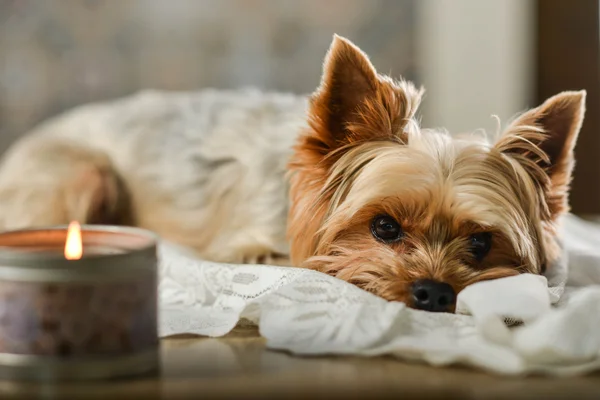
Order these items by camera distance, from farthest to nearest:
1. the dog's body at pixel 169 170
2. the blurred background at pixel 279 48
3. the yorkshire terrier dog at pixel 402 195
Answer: the blurred background at pixel 279 48
the dog's body at pixel 169 170
the yorkshire terrier dog at pixel 402 195

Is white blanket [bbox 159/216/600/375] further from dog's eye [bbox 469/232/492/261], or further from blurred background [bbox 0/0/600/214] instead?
blurred background [bbox 0/0/600/214]

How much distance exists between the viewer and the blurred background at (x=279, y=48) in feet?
13.7

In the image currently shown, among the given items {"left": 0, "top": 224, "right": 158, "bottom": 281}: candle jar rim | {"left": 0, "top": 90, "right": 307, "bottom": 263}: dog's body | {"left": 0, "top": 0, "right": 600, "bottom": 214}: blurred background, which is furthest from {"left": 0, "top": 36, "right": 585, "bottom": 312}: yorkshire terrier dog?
{"left": 0, "top": 0, "right": 600, "bottom": 214}: blurred background

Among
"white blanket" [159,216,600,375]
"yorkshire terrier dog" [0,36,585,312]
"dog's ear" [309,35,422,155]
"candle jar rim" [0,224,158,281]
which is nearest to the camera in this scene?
"candle jar rim" [0,224,158,281]

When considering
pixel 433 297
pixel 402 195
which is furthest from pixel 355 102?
pixel 433 297

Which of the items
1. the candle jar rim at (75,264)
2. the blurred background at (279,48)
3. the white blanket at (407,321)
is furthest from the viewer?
the blurred background at (279,48)

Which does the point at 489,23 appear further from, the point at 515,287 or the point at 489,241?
the point at 515,287

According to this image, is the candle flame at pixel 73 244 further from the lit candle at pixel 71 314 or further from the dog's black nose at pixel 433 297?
the dog's black nose at pixel 433 297

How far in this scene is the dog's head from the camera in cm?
169

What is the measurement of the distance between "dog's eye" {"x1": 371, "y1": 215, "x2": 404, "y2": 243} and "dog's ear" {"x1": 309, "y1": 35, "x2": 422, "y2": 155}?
0.20 metres

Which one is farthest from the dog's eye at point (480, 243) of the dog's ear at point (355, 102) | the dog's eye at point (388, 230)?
the dog's ear at point (355, 102)

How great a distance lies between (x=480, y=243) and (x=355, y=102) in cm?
40

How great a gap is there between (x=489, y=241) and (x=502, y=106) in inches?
108

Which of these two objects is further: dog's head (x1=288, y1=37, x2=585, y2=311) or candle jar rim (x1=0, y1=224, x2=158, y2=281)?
dog's head (x1=288, y1=37, x2=585, y2=311)
